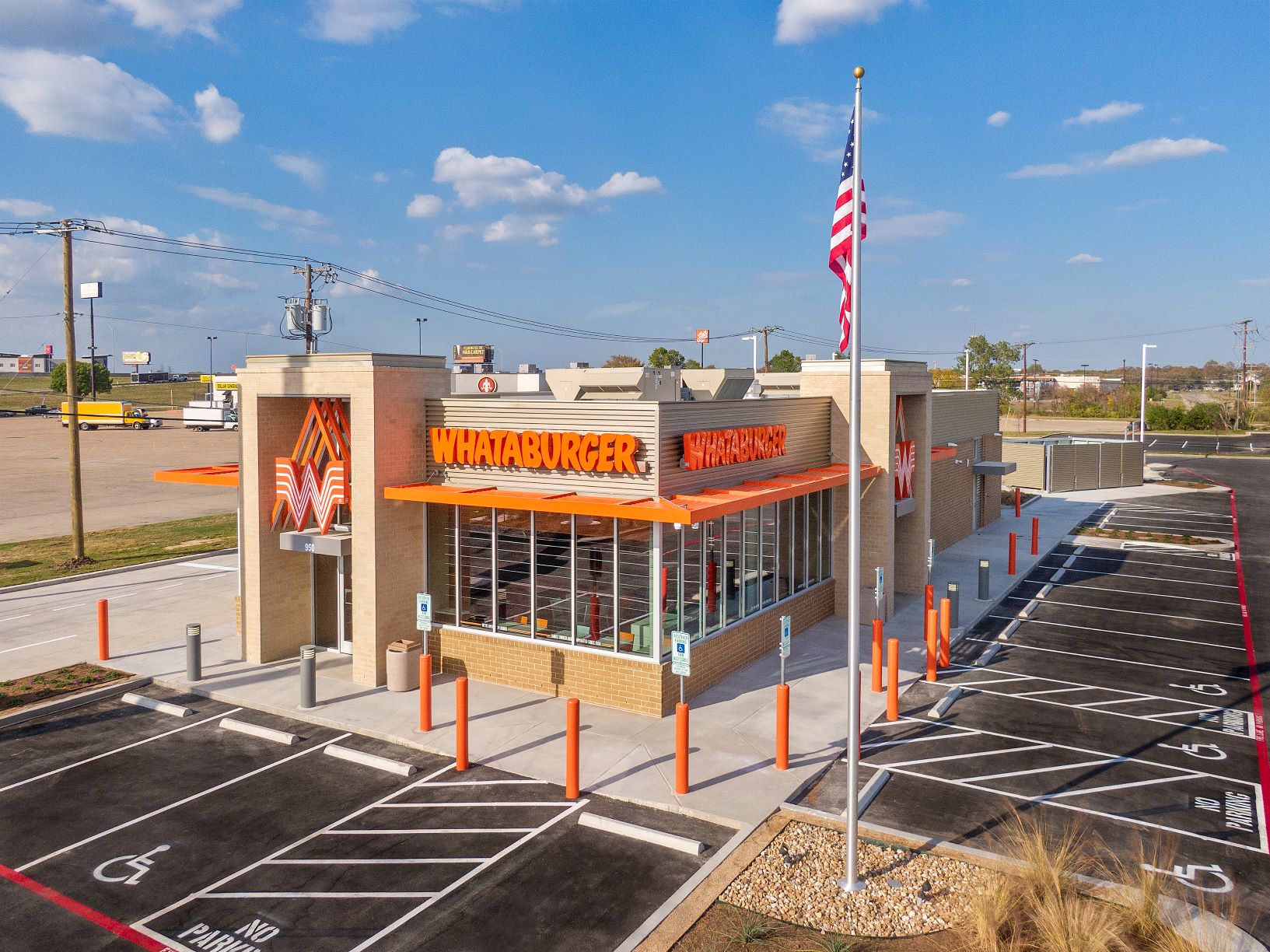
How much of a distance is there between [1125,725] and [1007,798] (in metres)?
3.94

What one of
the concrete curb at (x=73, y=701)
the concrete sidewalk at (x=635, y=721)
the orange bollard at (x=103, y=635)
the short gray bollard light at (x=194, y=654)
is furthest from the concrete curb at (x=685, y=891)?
the orange bollard at (x=103, y=635)

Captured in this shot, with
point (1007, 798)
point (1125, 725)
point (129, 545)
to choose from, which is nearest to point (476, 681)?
point (1007, 798)

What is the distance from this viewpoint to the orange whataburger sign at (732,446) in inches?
582

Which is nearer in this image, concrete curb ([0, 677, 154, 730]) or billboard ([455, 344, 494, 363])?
concrete curb ([0, 677, 154, 730])

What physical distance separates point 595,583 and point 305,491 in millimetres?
6184

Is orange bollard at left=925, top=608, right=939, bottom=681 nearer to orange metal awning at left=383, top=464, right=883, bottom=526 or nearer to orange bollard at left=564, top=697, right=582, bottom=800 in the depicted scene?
orange metal awning at left=383, top=464, right=883, bottom=526

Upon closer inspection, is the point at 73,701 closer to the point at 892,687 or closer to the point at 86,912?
the point at 86,912

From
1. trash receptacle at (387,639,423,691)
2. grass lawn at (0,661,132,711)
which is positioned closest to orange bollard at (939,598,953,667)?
trash receptacle at (387,639,423,691)

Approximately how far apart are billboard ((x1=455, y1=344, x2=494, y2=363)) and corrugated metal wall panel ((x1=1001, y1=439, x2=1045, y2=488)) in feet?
85.5

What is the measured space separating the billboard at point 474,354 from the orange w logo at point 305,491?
60.0 feet

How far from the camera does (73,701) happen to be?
14.9 m

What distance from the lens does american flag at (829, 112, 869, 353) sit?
9.34 m

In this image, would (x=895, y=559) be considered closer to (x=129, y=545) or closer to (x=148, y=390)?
(x=129, y=545)

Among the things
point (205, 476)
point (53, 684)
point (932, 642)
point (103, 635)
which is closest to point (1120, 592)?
point (932, 642)
